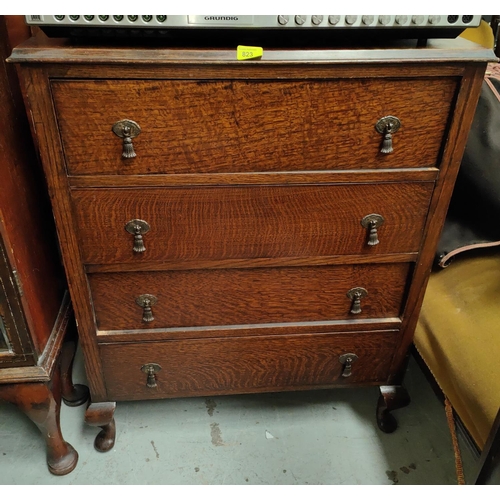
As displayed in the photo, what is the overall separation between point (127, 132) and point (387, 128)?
0.42m

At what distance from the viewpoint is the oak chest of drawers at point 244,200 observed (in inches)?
29.7

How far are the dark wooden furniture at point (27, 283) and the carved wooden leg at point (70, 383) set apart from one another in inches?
1.4

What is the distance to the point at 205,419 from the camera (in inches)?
50.4

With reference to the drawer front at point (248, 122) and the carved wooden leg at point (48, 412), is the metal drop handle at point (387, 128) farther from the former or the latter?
the carved wooden leg at point (48, 412)

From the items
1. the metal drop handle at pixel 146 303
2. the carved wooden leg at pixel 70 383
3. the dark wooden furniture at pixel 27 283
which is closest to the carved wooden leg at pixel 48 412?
the dark wooden furniture at pixel 27 283

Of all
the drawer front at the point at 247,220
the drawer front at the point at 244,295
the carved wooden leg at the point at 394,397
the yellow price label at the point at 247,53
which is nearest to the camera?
the yellow price label at the point at 247,53

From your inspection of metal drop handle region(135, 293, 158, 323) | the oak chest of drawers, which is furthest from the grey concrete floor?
metal drop handle region(135, 293, 158, 323)

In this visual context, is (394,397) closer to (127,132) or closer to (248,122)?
(248,122)

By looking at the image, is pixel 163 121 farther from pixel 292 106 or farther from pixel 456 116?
pixel 456 116

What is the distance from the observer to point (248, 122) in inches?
31.1

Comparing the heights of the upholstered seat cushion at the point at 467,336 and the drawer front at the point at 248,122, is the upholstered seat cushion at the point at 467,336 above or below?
below

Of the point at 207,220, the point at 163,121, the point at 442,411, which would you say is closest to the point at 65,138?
the point at 163,121

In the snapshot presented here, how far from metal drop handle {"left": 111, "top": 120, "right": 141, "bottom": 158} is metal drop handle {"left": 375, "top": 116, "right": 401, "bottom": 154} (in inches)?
15.6

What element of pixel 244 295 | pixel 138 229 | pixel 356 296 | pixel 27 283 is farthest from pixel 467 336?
pixel 27 283
